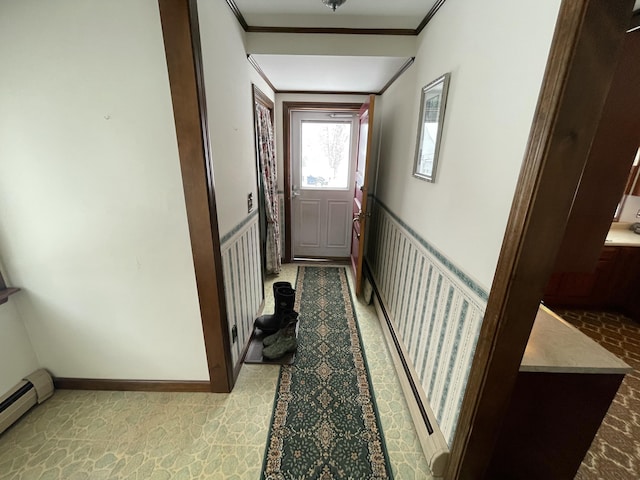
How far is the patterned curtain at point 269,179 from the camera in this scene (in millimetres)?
2447

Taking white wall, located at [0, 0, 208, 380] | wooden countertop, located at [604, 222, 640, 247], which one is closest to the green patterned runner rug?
white wall, located at [0, 0, 208, 380]

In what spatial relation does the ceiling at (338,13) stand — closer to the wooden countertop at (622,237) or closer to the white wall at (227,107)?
the white wall at (227,107)

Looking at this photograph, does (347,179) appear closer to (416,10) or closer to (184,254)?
(416,10)

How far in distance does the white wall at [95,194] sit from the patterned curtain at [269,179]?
1.20 metres

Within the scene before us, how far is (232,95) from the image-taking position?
1.61m

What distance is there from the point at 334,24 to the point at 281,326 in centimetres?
220

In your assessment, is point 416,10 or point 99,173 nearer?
point 99,173

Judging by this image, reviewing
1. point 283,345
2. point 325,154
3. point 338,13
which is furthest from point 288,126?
point 283,345

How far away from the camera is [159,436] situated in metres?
1.37

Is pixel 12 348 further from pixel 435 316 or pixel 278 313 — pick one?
pixel 435 316

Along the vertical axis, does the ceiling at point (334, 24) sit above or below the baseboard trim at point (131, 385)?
above

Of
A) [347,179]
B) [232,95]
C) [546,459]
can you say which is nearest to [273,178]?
[347,179]

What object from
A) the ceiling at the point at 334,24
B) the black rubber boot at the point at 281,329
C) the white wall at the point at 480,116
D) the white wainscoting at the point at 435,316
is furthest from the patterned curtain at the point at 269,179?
the white wall at the point at 480,116

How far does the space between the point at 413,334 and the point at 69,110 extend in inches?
84.4
